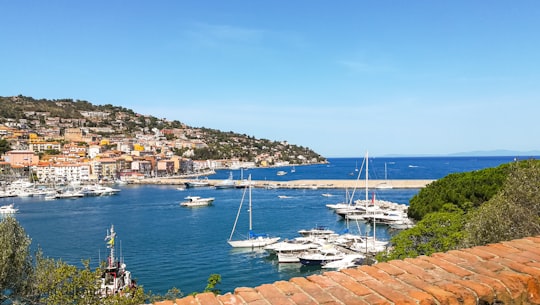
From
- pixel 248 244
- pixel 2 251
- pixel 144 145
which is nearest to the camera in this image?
pixel 2 251

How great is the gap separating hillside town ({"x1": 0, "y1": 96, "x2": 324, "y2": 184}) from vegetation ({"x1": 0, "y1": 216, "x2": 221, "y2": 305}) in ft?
248

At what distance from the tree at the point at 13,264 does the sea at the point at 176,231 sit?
140 centimetres

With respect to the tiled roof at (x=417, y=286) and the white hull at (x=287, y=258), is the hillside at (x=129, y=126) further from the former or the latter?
the tiled roof at (x=417, y=286)

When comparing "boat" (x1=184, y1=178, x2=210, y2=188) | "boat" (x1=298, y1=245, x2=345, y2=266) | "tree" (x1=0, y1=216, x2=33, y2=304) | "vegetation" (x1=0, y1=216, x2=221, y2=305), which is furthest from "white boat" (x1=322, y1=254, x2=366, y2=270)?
"boat" (x1=184, y1=178, x2=210, y2=188)

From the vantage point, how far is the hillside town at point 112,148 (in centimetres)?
8381

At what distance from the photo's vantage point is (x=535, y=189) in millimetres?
7984

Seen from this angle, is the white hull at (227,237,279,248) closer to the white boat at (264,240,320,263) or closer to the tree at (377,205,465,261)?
the white boat at (264,240,320,263)

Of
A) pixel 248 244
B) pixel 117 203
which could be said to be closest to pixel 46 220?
pixel 117 203

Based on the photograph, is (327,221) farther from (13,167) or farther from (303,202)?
(13,167)

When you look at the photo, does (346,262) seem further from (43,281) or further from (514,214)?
(43,281)

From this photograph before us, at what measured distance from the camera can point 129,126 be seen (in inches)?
6191

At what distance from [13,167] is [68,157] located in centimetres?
1307

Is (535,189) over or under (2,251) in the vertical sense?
over

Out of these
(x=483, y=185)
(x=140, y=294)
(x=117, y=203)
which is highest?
(x=483, y=185)
